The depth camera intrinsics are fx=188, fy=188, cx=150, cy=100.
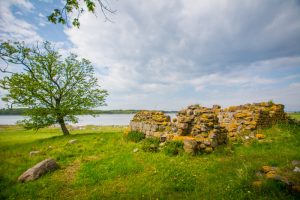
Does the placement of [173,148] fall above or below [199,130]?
below

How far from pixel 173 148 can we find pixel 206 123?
318cm

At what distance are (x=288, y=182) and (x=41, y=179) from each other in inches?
384

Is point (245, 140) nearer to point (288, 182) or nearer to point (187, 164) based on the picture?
point (187, 164)

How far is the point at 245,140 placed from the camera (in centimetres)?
1248

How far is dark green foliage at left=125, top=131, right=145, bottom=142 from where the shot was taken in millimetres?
15727

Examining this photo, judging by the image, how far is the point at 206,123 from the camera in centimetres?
1258

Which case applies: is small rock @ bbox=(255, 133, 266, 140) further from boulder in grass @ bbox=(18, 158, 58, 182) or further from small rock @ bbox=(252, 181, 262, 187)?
boulder in grass @ bbox=(18, 158, 58, 182)

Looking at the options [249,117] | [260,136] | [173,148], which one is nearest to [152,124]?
[173,148]

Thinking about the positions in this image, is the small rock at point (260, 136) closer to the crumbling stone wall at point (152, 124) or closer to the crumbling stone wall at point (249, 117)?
the crumbling stone wall at point (249, 117)

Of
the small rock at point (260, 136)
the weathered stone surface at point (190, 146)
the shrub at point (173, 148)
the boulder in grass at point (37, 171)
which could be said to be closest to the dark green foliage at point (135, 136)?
the shrub at point (173, 148)

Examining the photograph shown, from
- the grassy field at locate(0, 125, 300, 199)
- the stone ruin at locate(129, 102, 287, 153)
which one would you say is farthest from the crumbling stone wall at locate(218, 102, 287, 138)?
the grassy field at locate(0, 125, 300, 199)

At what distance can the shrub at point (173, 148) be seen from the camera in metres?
10.9

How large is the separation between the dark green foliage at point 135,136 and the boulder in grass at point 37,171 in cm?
680

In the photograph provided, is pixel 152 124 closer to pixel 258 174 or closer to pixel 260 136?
pixel 260 136
